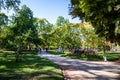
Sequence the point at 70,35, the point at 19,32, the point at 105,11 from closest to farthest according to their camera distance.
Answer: the point at 105,11 < the point at 19,32 < the point at 70,35

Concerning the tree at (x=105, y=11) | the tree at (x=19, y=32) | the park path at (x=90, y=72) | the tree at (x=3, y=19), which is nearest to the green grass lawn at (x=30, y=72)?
the park path at (x=90, y=72)

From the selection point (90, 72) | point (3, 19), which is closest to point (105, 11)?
point (90, 72)

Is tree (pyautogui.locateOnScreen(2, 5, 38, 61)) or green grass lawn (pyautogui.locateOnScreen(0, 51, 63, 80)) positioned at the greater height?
tree (pyautogui.locateOnScreen(2, 5, 38, 61))

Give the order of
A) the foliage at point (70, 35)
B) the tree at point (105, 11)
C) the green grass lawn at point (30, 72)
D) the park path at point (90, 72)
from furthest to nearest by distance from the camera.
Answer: the foliage at point (70, 35) → the park path at point (90, 72) → the green grass lawn at point (30, 72) → the tree at point (105, 11)

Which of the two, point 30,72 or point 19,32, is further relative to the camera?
point 19,32

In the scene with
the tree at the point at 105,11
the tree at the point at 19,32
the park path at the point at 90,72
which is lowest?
the park path at the point at 90,72

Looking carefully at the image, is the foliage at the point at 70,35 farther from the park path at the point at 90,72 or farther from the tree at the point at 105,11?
the tree at the point at 105,11

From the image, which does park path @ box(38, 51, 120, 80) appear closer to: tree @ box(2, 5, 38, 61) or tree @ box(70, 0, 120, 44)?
tree @ box(70, 0, 120, 44)

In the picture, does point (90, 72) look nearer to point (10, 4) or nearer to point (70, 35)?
point (10, 4)

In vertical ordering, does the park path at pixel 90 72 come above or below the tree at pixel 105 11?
below

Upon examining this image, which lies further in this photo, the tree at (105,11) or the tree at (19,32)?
the tree at (19,32)

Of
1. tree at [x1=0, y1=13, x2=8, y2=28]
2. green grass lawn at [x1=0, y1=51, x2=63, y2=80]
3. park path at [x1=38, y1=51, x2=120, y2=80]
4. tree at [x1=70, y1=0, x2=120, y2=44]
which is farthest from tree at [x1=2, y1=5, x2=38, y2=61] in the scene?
tree at [x1=70, y1=0, x2=120, y2=44]

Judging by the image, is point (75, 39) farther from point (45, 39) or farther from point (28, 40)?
point (28, 40)

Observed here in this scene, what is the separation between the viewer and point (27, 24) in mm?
30406
